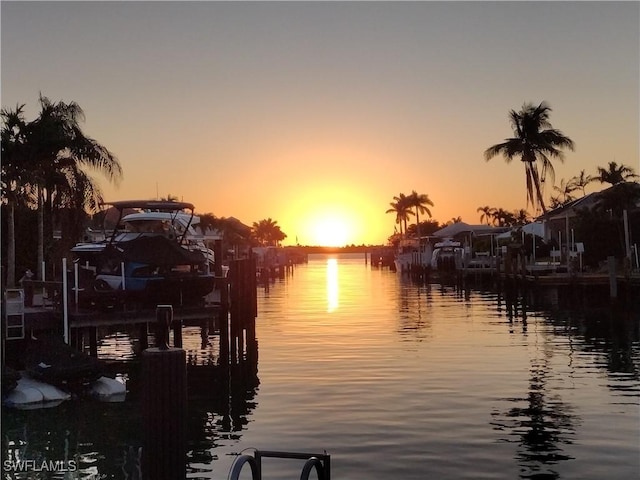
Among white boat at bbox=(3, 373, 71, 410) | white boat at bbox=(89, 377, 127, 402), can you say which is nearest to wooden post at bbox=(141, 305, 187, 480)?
white boat at bbox=(3, 373, 71, 410)

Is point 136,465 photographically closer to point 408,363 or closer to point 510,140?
point 408,363

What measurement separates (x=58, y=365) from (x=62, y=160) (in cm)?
2071

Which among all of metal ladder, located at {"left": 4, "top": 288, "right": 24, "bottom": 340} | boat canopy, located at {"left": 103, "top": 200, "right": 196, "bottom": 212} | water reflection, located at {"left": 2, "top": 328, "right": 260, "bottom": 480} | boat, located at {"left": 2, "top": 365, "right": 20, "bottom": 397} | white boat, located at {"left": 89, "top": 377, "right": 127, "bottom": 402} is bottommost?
water reflection, located at {"left": 2, "top": 328, "right": 260, "bottom": 480}

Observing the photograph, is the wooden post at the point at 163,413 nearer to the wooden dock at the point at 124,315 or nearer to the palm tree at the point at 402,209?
the wooden dock at the point at 124,315

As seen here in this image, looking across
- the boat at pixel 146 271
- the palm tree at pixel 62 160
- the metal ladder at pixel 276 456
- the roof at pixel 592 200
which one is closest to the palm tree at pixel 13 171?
the palm tree at pixel 62 160

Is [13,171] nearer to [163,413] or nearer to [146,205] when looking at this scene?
[146,205]

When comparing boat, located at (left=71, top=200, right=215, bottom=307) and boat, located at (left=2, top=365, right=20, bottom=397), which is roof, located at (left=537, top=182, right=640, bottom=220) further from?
boat, located at (left=2, top=365, right=20, bottom=397)

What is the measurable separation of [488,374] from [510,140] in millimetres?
48200

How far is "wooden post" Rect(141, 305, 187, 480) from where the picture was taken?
850cm

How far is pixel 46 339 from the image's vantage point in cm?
1844

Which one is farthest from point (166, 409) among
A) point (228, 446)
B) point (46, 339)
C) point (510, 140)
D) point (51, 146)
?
point (510, 140)

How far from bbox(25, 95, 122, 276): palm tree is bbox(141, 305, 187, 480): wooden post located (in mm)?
27949

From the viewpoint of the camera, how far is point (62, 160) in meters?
36.8

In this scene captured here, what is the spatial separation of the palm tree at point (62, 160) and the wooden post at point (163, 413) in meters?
27.9
